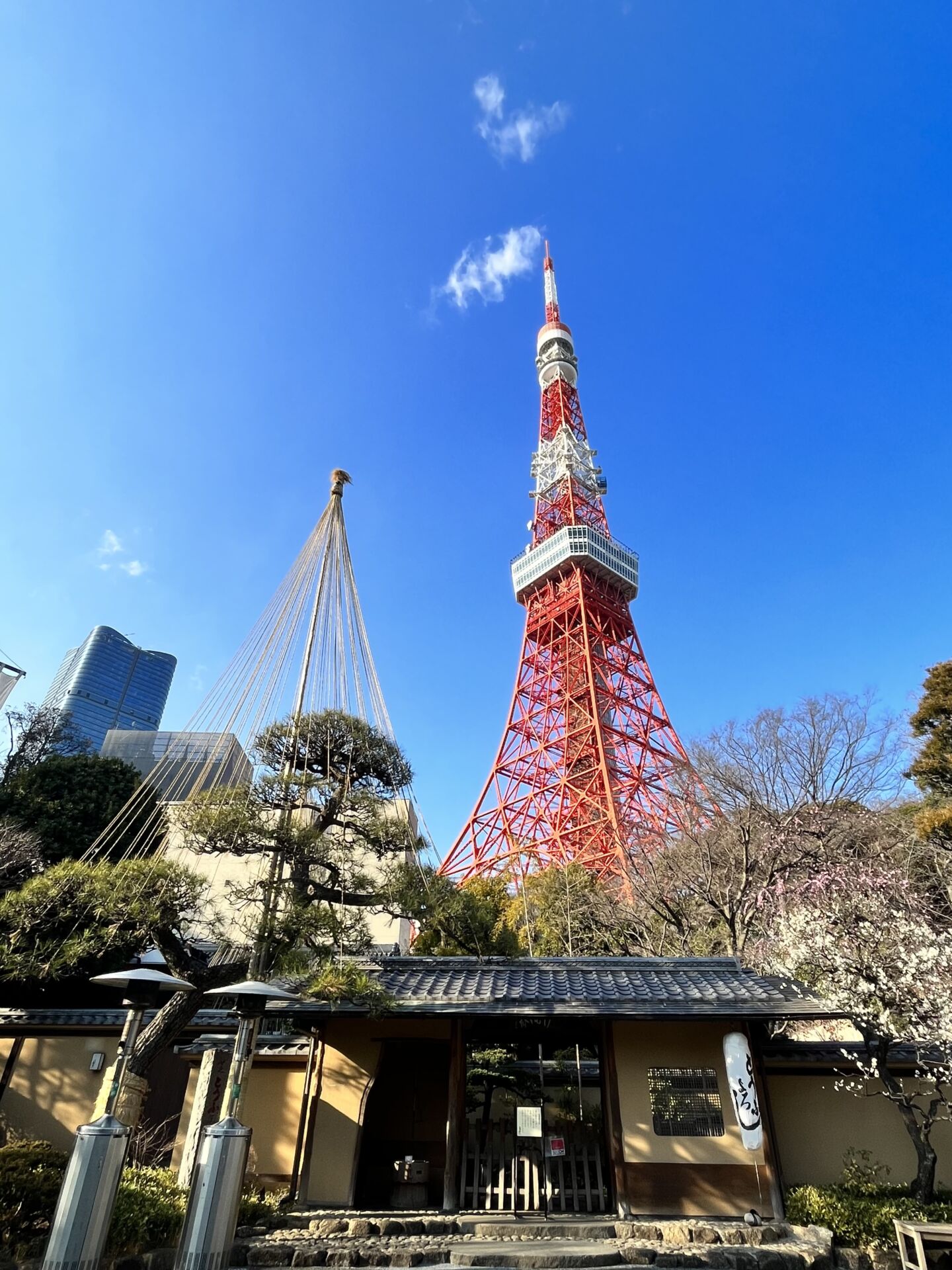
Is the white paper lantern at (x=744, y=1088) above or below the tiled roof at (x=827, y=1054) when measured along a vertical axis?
below

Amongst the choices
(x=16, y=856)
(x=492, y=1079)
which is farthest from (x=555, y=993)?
(x=16, y=856)

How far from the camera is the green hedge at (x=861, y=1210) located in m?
5.40

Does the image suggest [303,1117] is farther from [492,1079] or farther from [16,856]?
[16,856]

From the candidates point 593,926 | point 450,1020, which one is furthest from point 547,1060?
point 450,1020

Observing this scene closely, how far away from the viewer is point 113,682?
261ft

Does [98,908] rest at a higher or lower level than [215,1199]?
higher

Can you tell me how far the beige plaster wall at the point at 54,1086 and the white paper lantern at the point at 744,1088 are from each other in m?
7.00

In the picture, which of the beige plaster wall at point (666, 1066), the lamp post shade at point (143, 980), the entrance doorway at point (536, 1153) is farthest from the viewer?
the entrance doorway at point (536, 1153)

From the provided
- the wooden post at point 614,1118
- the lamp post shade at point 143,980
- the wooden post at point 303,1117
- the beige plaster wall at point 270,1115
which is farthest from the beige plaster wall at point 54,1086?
the wooden post at point 614,1118

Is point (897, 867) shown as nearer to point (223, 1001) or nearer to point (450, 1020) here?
point (450, 1020)

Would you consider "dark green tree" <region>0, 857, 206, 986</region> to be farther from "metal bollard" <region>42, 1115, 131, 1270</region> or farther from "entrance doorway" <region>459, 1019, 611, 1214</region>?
"entrance doorway" <region>459, 1019, 611, 1214</region>

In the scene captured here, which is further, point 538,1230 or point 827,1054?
point 827,1054

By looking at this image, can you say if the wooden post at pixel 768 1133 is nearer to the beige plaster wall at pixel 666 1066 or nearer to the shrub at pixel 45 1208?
the beige plaster wall at pixel 666 1066

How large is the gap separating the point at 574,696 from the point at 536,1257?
72.9ft
